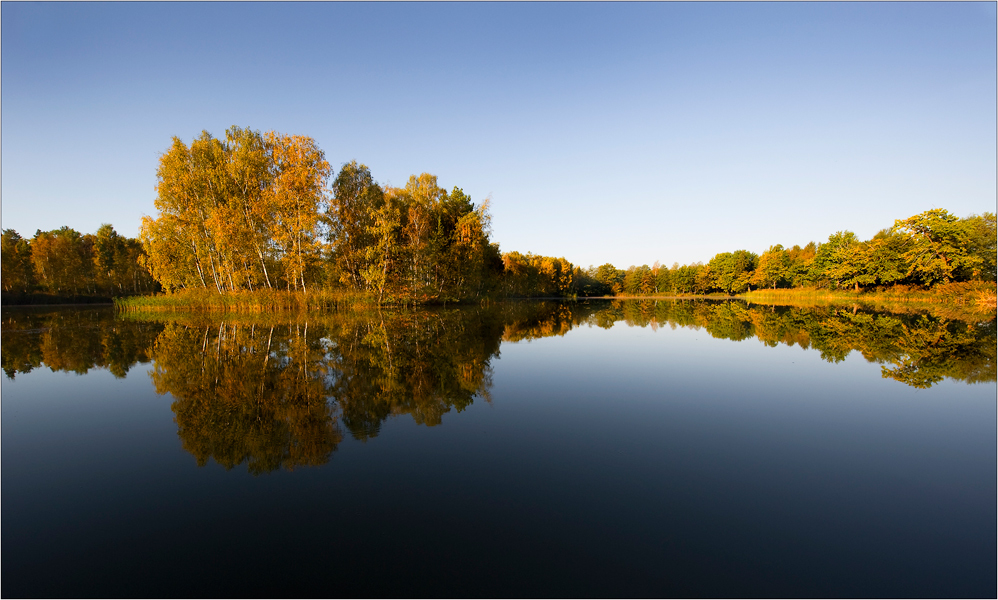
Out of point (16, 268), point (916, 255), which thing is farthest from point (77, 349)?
point (916, 255)

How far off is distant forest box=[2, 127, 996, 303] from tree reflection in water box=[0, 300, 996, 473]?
12847 millimetres

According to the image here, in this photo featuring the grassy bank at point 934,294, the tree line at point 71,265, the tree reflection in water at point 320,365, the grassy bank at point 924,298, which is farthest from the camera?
the tree line at point 71,265

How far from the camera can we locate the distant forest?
3005cm

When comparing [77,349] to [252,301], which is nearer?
[77,349]

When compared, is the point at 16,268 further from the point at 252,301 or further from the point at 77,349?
the point at 77,349

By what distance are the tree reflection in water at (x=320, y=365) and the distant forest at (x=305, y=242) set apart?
12847mm

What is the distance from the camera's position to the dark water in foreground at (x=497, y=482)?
304 cm

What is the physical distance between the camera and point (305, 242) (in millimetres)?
30844

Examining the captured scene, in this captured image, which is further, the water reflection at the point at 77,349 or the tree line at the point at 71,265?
the tree line at the point at 71,265

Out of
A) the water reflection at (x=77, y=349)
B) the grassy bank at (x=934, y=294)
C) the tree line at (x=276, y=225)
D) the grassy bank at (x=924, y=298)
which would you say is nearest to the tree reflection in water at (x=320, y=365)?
the water reflection at (x=77, y=349)

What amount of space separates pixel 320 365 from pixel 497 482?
24.9ft

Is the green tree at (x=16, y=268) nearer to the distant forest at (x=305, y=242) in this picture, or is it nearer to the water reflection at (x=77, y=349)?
the distant forest at (x=305, y=242)

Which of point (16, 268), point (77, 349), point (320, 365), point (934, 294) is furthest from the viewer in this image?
point (16, 268)

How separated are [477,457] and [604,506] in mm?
1766
